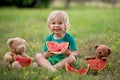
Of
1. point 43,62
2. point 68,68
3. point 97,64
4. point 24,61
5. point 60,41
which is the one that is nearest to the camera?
point 68,68

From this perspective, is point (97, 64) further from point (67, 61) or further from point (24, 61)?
point (24, 61)

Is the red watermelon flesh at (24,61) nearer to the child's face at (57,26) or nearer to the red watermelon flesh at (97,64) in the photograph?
the child's face at (57,26)

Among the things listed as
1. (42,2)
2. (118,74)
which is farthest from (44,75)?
(42,2)

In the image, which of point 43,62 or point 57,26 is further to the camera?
point 57,26

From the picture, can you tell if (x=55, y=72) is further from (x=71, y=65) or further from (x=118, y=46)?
(x=118, y=46)

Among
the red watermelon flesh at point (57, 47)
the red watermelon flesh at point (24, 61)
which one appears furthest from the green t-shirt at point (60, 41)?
the red watermelon flesh at point (24, 61)

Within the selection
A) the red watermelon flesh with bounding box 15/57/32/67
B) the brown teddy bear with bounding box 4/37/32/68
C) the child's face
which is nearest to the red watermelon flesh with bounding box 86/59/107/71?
the child's face

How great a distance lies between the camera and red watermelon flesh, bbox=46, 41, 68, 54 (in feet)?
23.3

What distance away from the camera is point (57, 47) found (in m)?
7.18

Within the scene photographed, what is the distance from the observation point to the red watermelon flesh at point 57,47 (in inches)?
279

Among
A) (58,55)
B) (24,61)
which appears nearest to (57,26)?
(58,55)

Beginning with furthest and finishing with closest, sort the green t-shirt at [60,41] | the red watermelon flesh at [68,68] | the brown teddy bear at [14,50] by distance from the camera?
the green t-shirt at [60,41] → the brown teddy bear at [14,50] → the red watermelon flesh at [68,68]

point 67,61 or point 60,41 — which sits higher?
point 60,41

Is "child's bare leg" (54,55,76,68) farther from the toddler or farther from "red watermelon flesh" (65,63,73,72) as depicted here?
"red watermelon flesh" (65,63,73,72)
